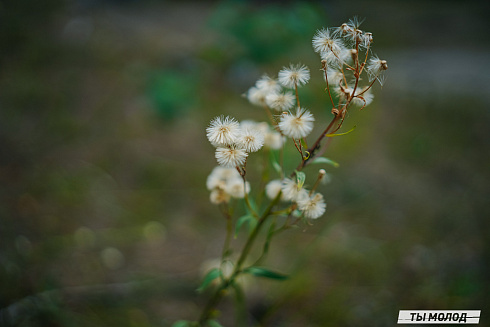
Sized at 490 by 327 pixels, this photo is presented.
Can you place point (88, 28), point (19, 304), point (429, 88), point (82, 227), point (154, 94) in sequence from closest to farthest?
1. point (19, 304)
2. point (82, 227)
3. point (154, 94)
4. point (429, 88)
5. point (88, 28)

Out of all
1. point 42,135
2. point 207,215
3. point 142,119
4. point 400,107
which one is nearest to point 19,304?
point 207,215

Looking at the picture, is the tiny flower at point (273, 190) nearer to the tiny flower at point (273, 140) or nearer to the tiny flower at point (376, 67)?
the tiny flower at point (273, 140)

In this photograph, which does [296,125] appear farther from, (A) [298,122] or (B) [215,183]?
(B) [215,183]

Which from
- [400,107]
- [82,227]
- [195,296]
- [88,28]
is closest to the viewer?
[195,296]

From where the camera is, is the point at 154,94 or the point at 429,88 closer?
the point at 154,94

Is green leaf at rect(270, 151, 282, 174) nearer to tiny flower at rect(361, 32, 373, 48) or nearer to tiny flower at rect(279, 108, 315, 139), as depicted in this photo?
tiny flower at rect(279, 108, 315, 139)

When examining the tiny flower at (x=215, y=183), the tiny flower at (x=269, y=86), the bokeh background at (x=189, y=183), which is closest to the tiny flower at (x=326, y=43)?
the tiny flower at (x=269, y=86)

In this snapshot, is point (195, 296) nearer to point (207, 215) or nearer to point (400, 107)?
point (207, 215)
